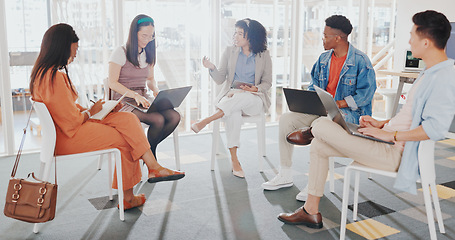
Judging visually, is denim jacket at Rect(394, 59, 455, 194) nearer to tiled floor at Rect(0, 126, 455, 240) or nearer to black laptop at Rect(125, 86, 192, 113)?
tiled floor at Rect(0, 126, 455, 240)

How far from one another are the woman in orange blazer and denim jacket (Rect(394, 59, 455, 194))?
1.37 meters

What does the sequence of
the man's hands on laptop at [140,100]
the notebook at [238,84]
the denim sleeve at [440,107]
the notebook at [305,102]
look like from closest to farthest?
1. the denim sleeve at [440,107]
2. the notebook at [305,102]
3. the man's hands on laptop at [140,100]
4. the notebook at [238,84]

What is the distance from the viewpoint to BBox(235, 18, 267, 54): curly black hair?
3.71 metres

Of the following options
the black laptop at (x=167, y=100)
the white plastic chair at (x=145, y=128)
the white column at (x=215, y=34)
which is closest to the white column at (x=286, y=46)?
the white column at (x=215, y=34)

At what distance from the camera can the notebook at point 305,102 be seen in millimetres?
2895

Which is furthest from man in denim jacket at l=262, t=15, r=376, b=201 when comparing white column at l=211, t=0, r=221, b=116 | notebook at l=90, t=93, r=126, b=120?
white column at l=211, t=0, r=221, b=116

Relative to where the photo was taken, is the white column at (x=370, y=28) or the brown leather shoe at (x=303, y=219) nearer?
the brown leather shoe at (x=303, y=219)

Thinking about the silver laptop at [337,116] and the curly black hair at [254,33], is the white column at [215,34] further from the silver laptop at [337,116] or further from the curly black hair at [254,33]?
the silver laptop at [337,116]

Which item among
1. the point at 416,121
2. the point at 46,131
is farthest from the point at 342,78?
the point at 46,131

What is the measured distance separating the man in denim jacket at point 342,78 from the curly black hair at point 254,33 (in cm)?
70

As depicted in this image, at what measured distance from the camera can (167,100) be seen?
320 cm

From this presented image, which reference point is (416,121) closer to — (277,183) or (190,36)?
(277,183)

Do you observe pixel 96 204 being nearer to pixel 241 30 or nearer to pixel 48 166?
pixel 48 166

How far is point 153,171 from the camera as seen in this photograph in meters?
2.86
